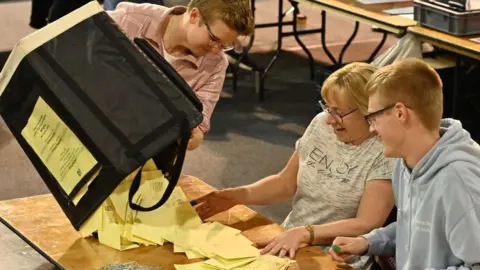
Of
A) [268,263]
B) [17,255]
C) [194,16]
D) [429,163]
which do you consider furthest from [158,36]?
[429,163]

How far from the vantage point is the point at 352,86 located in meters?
2.64

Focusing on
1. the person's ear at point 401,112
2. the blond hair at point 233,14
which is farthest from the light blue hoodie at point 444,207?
the blond hair at point 233,14

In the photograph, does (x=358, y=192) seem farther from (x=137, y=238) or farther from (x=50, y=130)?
(x=50, y=130)

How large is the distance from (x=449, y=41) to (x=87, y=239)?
95.2 inches

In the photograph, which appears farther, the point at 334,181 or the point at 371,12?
the point at 371,12

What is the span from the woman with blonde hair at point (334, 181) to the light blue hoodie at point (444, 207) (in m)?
0.28

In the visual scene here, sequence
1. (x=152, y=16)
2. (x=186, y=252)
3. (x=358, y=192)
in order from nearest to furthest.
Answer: (x=186, y=252) → (x=358, y=192) → (x=152, y=16)

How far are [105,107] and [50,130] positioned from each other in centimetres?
18

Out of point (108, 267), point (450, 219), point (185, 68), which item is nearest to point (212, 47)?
point (185, 68)

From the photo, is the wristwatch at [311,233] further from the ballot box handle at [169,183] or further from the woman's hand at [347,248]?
the ballot box handle at [169,183]

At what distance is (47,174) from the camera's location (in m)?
2.51

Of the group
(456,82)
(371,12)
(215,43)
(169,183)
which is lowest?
(456,82)

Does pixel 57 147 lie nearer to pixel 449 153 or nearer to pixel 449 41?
pixel 449 153

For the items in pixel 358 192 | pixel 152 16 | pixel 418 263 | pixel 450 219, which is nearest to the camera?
pixel 450 219
